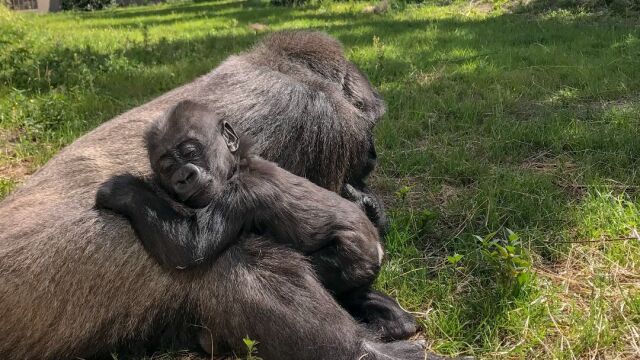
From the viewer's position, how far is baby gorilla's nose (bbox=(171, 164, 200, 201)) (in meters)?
2.62

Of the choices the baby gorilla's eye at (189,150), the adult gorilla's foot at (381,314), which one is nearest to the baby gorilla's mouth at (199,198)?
the baby gorilla's eye at (189,150)

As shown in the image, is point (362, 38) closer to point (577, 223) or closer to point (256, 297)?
point (577, 223)

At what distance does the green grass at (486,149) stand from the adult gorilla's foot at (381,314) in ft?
0.42

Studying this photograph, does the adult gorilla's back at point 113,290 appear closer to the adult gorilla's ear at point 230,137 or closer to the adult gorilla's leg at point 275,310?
the adult gorilla's leg at point 275,310

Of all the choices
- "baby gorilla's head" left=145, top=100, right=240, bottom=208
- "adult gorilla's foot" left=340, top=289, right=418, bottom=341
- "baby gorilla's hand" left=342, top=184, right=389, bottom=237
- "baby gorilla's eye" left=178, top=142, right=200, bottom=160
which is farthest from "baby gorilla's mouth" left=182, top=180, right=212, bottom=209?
"baby gorilla's hand" left=342, top=184, right=389, bottom=237

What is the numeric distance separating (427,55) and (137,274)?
22.8 feet

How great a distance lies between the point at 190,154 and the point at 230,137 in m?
0.28

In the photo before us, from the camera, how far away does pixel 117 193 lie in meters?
2.60

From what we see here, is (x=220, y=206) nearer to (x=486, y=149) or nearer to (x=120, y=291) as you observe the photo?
(x=120, y=291)

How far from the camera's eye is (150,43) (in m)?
10.5

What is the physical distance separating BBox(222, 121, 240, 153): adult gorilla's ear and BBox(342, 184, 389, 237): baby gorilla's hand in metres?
0.91

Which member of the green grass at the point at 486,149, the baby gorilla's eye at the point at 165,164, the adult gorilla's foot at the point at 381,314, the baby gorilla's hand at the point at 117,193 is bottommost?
the adult gorilla's foot at the point at 381,314

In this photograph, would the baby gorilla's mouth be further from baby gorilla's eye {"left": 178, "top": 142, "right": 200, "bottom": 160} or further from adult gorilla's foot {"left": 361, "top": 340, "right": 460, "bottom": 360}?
adult gorilla's foot {"left": 361, "top": 340, "right": 460, "bottom": 360}

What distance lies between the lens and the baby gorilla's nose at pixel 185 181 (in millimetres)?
2623
